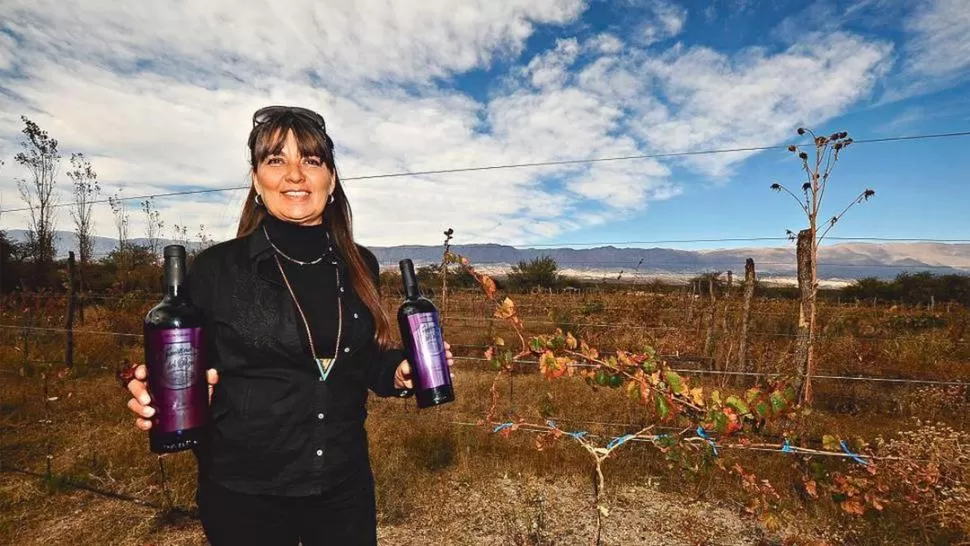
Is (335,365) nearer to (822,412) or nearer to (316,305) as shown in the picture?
(316,305)

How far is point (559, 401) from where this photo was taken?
297 inches

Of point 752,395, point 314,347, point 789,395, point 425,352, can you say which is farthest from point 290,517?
point 789,395

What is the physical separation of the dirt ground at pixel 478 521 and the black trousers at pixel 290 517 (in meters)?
2.41

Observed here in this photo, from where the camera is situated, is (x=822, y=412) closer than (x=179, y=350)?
No

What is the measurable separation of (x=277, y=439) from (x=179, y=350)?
380mm

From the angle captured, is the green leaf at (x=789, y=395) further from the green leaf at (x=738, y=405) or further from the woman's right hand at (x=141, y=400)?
the woman's right hand at (x=141, y=400)

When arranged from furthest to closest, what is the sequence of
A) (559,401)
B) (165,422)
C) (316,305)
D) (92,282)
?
(92,282)
(559,401)
(316,305)
(165,422)

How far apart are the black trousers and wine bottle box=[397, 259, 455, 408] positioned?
0.36 meters

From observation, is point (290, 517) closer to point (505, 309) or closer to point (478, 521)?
point (505, 309)

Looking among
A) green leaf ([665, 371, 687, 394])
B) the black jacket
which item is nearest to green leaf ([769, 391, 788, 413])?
green leaf ([665, 371, 687, 394])

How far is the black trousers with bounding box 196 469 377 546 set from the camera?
1.31 metres

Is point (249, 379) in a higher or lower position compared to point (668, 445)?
higher

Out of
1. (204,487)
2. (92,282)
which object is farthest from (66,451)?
→ (92,282)

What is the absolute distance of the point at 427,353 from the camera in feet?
5.41
